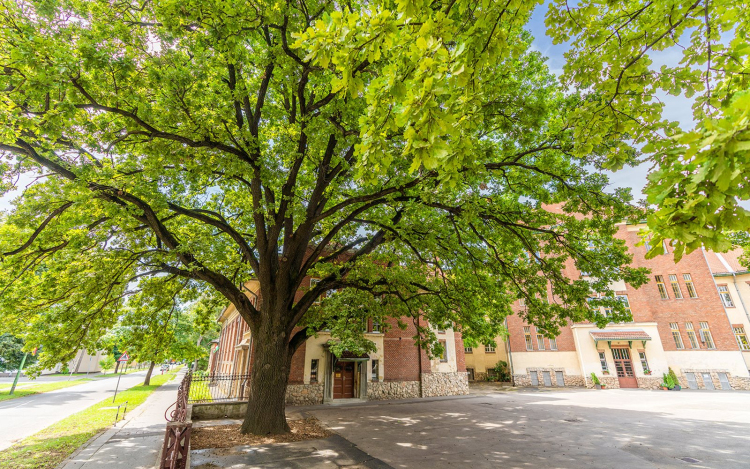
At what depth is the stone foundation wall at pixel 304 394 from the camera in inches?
658

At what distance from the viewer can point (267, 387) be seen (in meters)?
9.09

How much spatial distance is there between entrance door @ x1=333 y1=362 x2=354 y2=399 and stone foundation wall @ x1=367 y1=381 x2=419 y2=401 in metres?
1.17

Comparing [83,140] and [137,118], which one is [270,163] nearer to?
[137,118]

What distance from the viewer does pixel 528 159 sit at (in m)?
7.94

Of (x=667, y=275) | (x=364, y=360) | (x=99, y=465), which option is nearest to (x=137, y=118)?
(x=99, y=465)

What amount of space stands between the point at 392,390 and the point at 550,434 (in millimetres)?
11321

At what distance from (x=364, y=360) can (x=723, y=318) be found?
28.7 metres

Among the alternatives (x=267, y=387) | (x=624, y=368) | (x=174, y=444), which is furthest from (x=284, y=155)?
(x=624, y=368)

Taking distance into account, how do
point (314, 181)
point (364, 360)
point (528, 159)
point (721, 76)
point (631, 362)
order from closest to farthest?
point (721, 76) → point (528, 159) → point (314, 181) → point (364, 360) → point (631, 362)

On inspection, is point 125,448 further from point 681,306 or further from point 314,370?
point 681,306

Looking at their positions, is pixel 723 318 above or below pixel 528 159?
below

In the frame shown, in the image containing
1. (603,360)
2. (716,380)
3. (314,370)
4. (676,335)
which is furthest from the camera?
(603,360)

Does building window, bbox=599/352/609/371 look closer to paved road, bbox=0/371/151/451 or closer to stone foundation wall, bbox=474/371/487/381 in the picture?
stone foundation wall, bbox=474/371/487/381

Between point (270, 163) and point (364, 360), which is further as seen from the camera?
point (364, 360)
